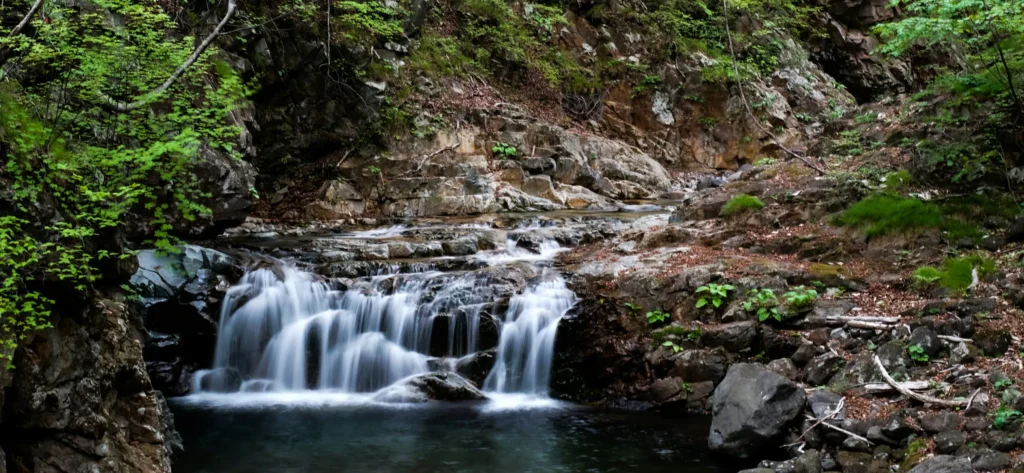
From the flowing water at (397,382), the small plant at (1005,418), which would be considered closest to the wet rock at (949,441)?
the small plant at (1005,418)

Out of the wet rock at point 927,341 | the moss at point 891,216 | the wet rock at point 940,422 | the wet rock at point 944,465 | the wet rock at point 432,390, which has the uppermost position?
the moss at point 891,216

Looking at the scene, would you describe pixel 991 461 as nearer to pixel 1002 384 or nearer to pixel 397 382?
pixel 1002 384

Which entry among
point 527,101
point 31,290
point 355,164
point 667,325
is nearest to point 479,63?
point 527,101

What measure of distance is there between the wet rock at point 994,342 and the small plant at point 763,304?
234 centimetres

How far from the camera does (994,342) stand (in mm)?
7328

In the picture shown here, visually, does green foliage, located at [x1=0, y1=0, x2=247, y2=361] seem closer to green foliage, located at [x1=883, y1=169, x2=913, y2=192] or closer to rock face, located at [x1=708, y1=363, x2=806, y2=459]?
rock face, located at [x1=708, y1=363, x2=806, y2=459]

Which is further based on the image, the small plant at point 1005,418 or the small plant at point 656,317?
the small plant at point 656,317

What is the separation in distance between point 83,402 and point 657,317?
7143mm

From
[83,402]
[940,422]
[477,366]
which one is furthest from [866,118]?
[83,402]

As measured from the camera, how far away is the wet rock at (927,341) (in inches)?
301

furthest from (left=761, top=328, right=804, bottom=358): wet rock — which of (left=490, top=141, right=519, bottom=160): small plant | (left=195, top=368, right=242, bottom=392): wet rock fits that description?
(left=490, top=141, right=519, bottom=160): small plant

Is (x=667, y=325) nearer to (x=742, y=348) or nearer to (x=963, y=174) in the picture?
(x=742, y=348)

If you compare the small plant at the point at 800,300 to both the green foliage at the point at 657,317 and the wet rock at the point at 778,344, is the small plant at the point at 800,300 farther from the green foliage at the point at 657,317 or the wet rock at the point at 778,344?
the green foliage at the point at 657,317

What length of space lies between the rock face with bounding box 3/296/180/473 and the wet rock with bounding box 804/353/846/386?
277 inches
